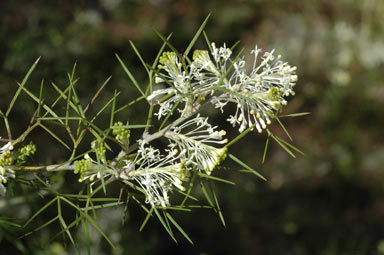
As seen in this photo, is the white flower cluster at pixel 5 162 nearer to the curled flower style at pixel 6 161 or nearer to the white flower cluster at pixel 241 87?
the curled flower style at pixel 6 161

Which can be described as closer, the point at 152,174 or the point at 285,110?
the point at 152,174

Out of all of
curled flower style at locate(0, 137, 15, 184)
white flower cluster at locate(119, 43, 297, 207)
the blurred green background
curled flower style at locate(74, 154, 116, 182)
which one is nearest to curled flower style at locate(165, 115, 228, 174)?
white flower cluster at locate(119, 43, 297, 207)

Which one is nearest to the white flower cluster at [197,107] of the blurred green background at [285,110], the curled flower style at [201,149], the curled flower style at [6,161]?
the curled flower style at [201,149]

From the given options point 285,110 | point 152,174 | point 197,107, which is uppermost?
point 197,107

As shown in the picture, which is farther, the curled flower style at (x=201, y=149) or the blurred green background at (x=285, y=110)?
the blurred green background at (x=285, y=110)

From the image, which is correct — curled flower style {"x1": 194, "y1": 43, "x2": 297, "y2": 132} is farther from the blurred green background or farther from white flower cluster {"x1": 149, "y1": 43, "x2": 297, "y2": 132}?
the blurred green background

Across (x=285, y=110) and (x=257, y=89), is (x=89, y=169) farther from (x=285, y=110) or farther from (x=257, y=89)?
(x=285, y=110)

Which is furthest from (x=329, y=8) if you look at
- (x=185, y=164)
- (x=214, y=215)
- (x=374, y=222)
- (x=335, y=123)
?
(x=185, y=164)

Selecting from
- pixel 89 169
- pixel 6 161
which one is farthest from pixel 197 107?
pixel 6 161
